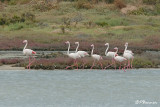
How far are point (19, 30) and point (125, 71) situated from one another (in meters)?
21.6

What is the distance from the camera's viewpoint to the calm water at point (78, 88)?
601 inches

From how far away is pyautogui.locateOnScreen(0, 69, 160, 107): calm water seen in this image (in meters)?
15.3

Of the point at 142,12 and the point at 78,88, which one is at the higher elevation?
the point at 78,88

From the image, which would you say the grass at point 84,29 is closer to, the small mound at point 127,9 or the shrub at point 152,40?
the shrub at point 152,40

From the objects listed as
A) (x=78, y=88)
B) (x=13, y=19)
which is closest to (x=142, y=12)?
(x=13, y=19)

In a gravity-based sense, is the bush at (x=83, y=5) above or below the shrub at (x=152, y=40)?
above

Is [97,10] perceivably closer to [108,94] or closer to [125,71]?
[125,71]

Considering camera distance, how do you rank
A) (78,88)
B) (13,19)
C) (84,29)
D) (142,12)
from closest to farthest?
(78,88) → (84,29) → (13,19) → (142,12)

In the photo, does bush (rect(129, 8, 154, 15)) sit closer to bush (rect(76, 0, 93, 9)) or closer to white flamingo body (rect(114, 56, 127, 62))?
bush (rect(76, 0, 93, 9))

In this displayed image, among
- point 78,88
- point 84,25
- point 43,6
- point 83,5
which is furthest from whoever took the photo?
point 83,5

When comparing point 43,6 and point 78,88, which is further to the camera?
point 43,6

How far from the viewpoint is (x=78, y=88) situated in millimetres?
Result: 17781

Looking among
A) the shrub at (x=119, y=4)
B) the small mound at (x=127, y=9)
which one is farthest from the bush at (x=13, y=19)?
the shrub at (x=119, y=4)

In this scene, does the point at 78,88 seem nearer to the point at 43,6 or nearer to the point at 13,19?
the point at 13,19
